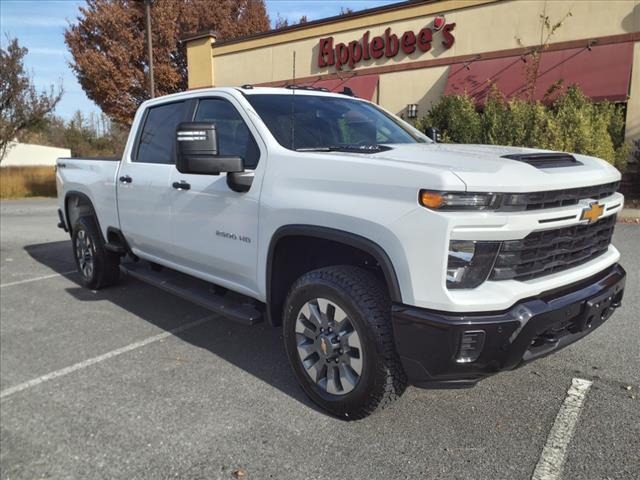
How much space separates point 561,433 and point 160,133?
3.82 meters

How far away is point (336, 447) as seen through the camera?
264 cm

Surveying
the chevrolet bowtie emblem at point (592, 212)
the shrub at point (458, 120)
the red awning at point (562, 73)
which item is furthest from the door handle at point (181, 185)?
the red awning at point (562, 73)

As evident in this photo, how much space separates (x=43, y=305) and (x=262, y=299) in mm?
3218

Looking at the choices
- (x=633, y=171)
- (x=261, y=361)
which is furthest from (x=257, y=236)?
(x=633, y=171)

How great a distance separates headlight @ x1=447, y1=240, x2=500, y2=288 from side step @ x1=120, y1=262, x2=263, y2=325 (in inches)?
58.2

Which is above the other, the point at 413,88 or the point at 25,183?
the point at 413,88

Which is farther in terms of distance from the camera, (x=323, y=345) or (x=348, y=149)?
(x=348, y=149)

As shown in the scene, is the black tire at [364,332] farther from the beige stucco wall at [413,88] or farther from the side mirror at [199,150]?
the beige stucco wall at [413,88]

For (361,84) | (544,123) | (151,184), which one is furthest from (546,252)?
(361,84)

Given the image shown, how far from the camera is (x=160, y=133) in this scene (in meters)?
4.50

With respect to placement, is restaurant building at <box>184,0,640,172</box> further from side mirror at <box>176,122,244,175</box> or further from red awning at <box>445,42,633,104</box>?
side mirror at <box>176,122,244,175</box>

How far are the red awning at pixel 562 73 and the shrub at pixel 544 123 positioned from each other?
1.53ft

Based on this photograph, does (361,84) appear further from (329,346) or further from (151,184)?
(329,346)

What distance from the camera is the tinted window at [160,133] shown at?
4266 millimetres
